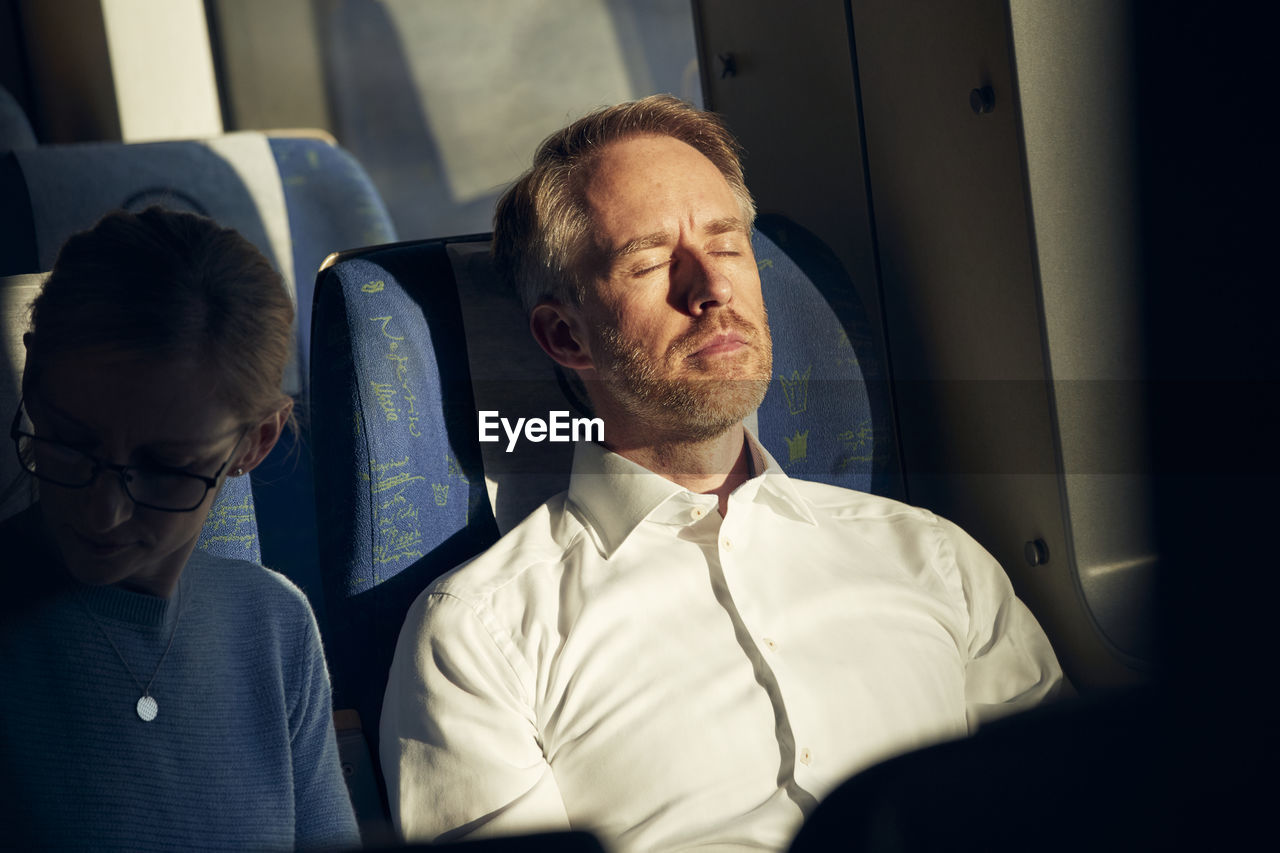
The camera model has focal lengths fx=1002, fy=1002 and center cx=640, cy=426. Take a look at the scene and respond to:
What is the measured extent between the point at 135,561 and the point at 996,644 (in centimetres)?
88

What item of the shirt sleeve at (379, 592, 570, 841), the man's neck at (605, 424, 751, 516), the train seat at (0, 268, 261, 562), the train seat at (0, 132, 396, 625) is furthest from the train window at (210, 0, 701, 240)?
the train seat at (0, 268, 261, 562)

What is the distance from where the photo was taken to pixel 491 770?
0.88 m

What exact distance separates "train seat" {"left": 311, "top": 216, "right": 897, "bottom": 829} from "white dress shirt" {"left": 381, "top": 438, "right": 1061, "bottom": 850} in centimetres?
6

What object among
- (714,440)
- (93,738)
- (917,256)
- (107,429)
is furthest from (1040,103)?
(93,738)

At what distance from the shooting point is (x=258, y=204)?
5.32ft

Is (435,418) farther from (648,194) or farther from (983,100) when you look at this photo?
(983,100)

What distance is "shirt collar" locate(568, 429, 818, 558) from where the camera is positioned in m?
1.06

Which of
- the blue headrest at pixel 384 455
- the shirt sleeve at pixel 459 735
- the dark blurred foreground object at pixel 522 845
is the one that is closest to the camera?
the dark blurred foreground object at pixel 522 845

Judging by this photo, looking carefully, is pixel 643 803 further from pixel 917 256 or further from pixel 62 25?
pixel 62 25

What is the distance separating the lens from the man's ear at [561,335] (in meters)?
1.09

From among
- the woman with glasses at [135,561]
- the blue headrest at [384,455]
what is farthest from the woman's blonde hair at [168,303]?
the blue headrest at [384,455]

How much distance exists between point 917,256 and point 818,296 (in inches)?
5.2

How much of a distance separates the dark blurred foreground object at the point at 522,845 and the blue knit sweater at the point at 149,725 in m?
0.45

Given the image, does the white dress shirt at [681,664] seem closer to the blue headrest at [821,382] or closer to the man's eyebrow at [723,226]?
the blue headrest at [821,382]
